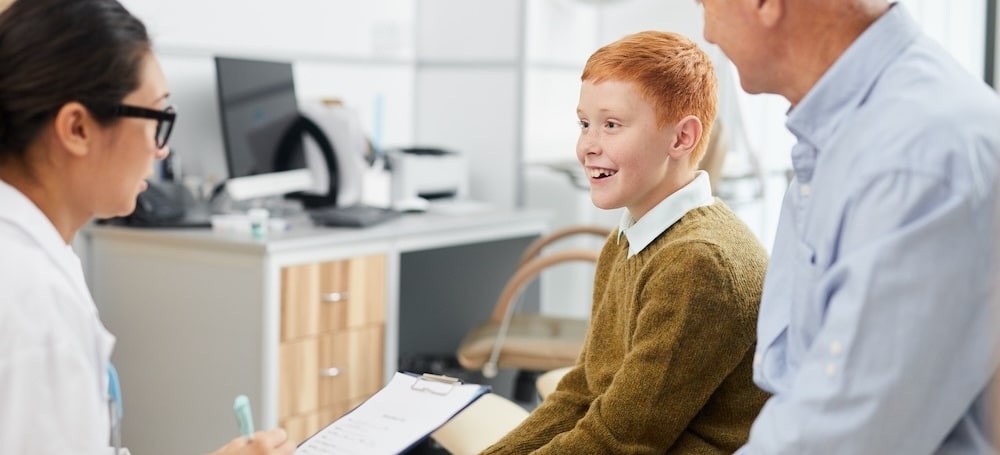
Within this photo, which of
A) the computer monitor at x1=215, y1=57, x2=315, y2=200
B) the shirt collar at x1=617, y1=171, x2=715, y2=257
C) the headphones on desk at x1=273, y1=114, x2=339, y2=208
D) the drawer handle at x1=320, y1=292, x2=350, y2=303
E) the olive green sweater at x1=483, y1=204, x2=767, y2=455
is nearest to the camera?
the olive green sweater at x1=483, y1=204, x2=767, y2=455

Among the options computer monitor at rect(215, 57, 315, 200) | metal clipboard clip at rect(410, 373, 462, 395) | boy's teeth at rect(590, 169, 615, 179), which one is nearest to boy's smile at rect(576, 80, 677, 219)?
boy's teeth at rect(590, 169, 615, 179)

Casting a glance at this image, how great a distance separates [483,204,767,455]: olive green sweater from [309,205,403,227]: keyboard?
153 cm

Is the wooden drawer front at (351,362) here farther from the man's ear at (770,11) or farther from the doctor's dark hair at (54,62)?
the man's ear at (770,11)

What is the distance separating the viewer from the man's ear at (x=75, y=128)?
114cm

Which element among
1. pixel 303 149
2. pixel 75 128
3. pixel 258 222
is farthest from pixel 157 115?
pixel 303 149

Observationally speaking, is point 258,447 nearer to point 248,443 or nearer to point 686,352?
point 248,443

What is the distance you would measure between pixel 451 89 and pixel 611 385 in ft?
8.94

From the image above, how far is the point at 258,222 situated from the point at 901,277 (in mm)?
2097

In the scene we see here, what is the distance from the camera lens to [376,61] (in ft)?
13.1

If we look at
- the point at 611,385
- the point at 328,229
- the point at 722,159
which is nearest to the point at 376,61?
the point at 328,229

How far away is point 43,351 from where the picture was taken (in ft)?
3.42

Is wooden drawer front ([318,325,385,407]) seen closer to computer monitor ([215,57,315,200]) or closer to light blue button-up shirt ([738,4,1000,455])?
computer monitor ([215,57,315,200])

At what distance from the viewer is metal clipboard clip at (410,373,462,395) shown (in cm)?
159

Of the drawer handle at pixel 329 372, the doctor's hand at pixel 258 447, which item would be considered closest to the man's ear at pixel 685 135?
the doctor's hand at pixel 258 447
